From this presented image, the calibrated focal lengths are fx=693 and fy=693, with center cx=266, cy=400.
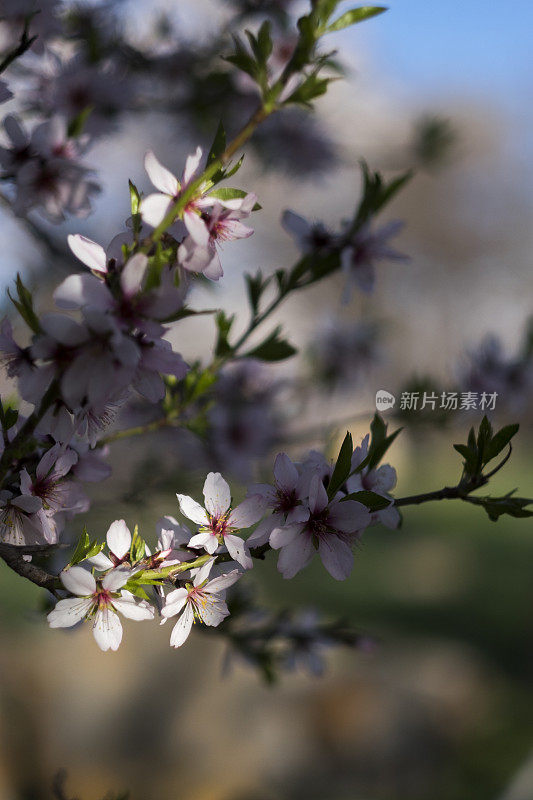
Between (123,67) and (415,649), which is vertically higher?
(123,67)

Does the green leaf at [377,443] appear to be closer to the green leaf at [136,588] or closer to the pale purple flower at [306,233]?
the green leaf at [136,588]

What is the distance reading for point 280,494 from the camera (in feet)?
1.73

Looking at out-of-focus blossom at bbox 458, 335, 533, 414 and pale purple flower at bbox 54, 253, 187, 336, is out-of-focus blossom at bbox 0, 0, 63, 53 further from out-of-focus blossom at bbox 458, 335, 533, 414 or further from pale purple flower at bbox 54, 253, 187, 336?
out-of-focus blossom at bbox 458, 335, 533, 414

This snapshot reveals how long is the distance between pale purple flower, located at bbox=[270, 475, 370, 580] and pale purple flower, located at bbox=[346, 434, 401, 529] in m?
0.04

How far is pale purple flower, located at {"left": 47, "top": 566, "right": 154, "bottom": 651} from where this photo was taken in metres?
0.49

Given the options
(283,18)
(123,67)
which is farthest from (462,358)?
(123,67)

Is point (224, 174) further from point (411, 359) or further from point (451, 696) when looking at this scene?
point (411, 359)

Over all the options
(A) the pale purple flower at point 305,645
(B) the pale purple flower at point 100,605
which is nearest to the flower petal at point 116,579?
(B) the pale purple flower at point 100,605

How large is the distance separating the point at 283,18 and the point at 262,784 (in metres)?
2.22

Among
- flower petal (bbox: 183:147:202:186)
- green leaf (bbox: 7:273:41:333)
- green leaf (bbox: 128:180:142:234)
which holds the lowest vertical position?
green leaf (bbox: 7:273:41:333)

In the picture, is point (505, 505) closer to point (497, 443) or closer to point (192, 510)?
point (497, 443)

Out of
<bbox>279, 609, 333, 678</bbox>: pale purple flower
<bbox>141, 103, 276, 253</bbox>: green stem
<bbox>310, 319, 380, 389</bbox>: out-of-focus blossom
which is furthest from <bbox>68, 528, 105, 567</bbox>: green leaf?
<bbox>310, 319, 380, 389</bbox>: out-of-focus blossom

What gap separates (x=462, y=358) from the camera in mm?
1383

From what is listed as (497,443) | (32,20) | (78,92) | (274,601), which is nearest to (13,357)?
(497,443)
